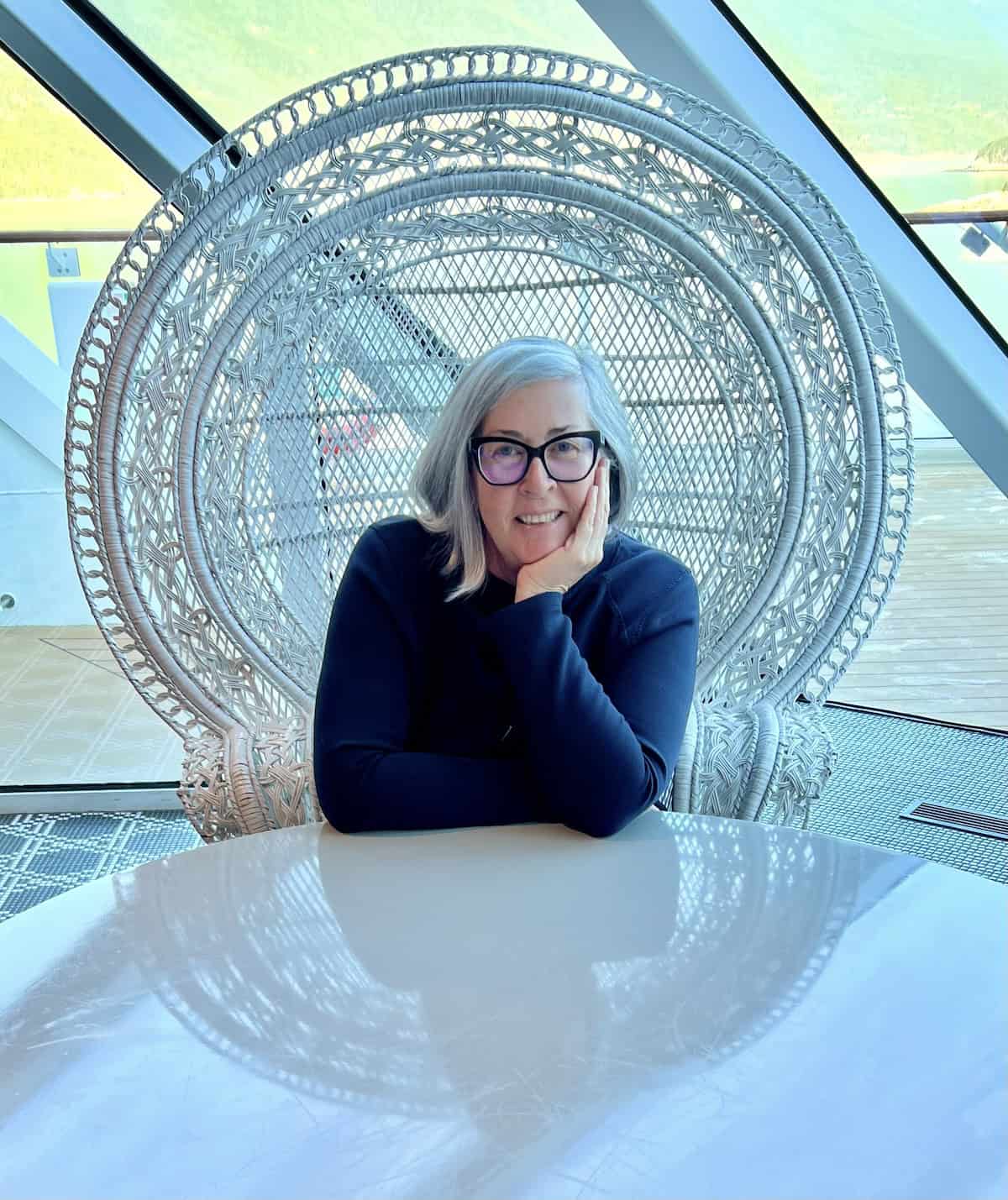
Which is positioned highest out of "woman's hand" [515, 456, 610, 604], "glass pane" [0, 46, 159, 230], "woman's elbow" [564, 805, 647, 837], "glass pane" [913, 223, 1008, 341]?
"glass pane" [913, 223, 1008, 341]

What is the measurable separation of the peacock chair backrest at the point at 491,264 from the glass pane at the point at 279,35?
3.21ft

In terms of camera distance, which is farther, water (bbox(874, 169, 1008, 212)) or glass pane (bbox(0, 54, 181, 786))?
glass pane (bbox(0, 54, 181, 786))

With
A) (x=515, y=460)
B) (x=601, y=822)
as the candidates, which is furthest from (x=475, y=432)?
(x=601, y=822)

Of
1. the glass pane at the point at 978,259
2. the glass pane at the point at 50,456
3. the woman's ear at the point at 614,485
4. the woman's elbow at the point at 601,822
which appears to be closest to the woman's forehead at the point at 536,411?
the woman's ear at the point at 614,485

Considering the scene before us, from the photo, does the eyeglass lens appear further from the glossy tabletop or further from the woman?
the glossy tabletop

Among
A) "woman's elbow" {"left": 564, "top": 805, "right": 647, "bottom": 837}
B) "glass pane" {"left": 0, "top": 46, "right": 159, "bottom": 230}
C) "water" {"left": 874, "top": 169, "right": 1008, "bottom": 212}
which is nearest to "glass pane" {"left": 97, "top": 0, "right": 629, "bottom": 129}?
"glass pane" {"left": 0, "top": 46, "right": 159, "bottom": 230}

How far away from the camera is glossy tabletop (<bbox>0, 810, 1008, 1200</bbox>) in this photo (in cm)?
71

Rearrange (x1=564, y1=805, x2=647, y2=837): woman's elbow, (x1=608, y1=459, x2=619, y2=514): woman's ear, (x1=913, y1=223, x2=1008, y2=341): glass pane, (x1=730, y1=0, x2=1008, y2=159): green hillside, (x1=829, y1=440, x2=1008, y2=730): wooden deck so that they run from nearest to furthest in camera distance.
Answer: (x1=564, y1=805, x2=647, y2=837): woman's elbow → (x1=608, y1=459, x2=619, y2=514): woman's ear → (x1=730, y1=0, x2=1008, y2=159): green hillside → (x1=913, y1=223, x2=1008, y2=341): glass pane → (x1=829, y1=440, x2=1008, y2=730): wooden deck

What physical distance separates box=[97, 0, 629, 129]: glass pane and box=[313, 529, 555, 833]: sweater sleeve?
1.55m

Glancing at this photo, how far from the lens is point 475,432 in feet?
4.61

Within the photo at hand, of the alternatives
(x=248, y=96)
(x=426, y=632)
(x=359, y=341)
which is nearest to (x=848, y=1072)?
(x=426, y=632)

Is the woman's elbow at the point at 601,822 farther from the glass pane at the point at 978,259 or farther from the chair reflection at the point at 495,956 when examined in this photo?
the glass pane at the point at 978,259

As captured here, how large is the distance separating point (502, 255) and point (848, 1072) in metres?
1.35

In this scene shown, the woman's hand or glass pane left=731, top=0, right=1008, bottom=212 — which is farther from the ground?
glass pane left=731, top=0, right=1008, bottom=212
